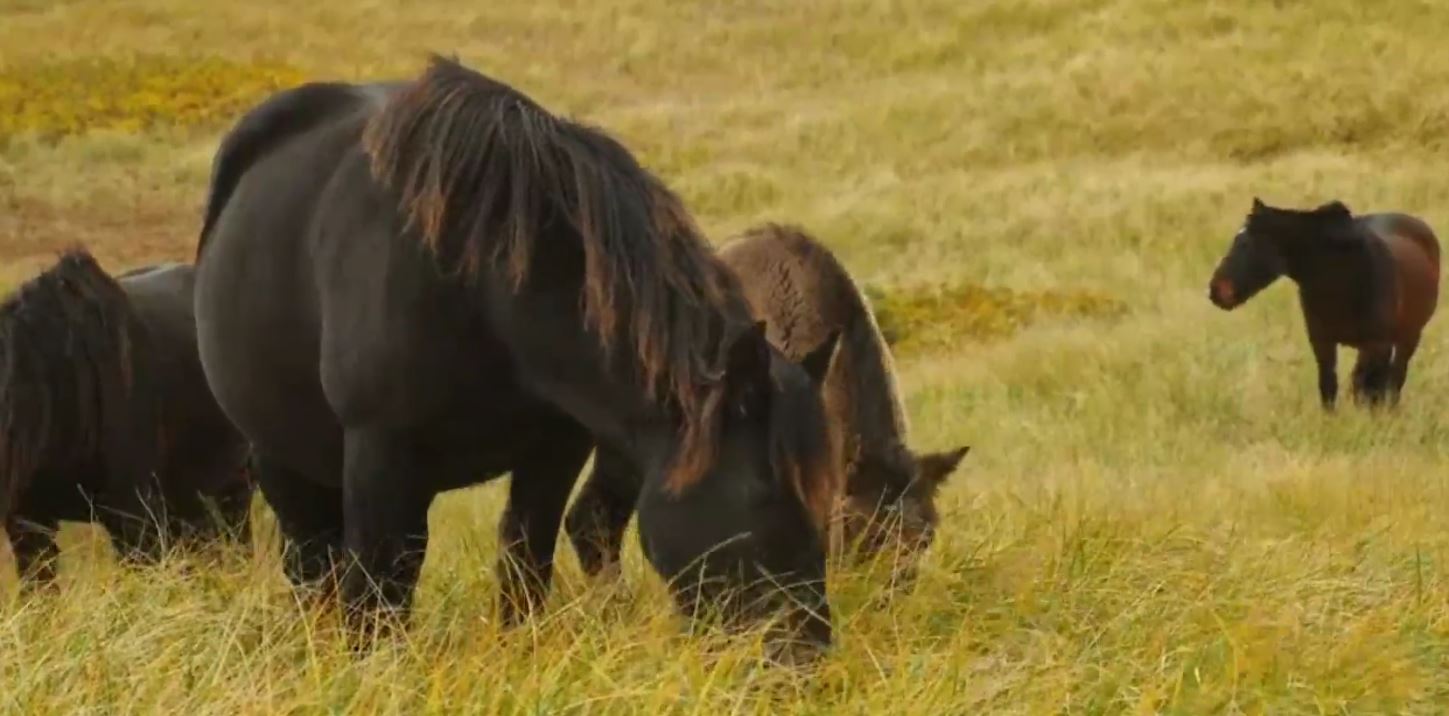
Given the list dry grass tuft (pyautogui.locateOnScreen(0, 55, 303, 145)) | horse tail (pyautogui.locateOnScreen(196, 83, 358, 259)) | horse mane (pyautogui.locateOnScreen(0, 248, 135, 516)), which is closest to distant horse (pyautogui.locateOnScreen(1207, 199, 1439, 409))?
horse mane (pyautogui.locateOnScreen(0, 248, 135, 516))

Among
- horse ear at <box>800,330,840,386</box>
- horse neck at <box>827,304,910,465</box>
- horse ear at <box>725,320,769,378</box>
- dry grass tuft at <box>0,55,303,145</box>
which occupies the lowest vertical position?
dry grass tuft at <box>0,55,303,145</box>

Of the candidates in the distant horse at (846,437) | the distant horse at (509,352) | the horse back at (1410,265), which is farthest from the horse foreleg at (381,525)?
the horse back at (1410,265)

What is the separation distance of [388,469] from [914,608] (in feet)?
4.23

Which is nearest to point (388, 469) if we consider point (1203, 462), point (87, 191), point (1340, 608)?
point (1340, 608)

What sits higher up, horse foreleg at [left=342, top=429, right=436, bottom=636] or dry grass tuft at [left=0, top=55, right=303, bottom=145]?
Answer: horse foreleg at [left=342, top=429, right=436, bottom=636]

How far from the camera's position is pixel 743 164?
25.3 metres

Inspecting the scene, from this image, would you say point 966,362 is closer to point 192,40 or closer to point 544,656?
point 544,656

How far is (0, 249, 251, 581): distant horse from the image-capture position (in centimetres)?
583

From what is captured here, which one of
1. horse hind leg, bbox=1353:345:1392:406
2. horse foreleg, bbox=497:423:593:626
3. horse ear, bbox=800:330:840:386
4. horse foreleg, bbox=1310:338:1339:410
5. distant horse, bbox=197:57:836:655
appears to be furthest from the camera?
horse hind leg, bbox=1353:345:1392:406

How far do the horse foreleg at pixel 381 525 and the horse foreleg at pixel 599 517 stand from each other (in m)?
0.82

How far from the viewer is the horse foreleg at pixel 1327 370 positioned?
34.7 ft

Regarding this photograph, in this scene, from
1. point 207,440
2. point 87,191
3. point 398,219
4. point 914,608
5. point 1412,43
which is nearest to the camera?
point 398,219

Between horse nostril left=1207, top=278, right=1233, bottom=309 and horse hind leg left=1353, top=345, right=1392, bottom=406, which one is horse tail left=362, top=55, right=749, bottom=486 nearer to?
horse nostril left=1207, top=278, right=1233, bottom=309

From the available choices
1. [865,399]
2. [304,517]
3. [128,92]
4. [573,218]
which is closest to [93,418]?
[304,517]
